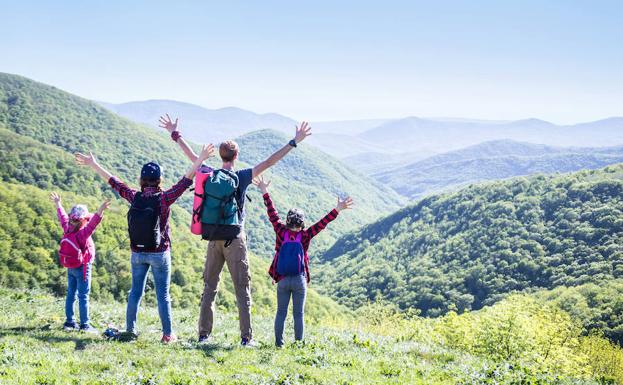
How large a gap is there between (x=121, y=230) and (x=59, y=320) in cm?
6716

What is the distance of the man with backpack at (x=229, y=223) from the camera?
7.21 m

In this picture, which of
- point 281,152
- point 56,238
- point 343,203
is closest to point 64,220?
→ point 281,152

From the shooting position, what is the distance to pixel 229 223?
728cm

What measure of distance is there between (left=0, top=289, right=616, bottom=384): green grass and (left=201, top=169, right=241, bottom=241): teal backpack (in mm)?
2042

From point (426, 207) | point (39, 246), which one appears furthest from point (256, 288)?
point (426, 207)

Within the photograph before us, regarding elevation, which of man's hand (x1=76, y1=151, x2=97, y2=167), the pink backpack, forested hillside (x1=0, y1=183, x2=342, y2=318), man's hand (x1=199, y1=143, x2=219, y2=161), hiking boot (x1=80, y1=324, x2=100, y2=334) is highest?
man's hand (x1=199, y1=143, x2=219, y2=161)

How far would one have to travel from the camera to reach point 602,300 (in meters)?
78.9

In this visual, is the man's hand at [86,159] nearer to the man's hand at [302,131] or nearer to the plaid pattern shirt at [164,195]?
the plaid pattern shirt at [164,195]

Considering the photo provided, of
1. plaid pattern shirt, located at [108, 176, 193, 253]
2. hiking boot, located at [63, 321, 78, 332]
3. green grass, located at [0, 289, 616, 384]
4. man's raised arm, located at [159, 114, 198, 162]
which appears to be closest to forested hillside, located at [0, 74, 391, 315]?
hiking boot, located at [63, 321, 78, 332]

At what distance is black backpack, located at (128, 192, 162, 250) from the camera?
7164 millimetres

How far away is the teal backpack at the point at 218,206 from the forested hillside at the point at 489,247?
3469 inches

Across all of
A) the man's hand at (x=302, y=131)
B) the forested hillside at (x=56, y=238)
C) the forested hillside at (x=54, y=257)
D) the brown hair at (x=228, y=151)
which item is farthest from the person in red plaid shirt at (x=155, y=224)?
the forested hillside at (x=54, y=257)

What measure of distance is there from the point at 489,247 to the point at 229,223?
5613 inches

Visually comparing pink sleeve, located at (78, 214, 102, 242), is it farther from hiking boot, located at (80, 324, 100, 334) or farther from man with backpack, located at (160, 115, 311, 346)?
man with backpack, located at (160, 115, 311, 346)
